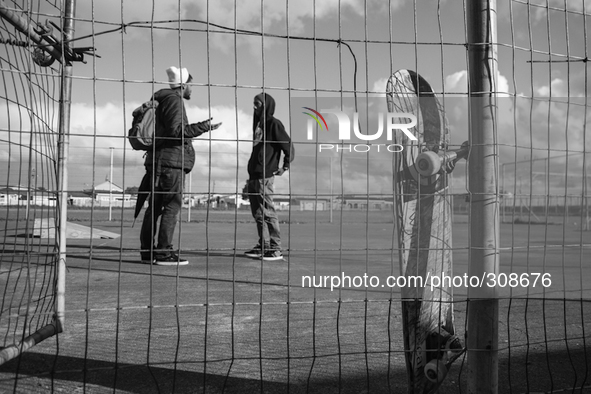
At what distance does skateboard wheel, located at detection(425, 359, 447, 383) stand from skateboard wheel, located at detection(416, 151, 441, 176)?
31.2 inches

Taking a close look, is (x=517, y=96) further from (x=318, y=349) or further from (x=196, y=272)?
(x=196, y=272)

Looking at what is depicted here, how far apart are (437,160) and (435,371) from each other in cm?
87

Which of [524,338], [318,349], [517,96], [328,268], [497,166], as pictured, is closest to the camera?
[497,166]

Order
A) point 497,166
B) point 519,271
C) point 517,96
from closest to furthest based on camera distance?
point 497,166, point 517,96, point 519,271

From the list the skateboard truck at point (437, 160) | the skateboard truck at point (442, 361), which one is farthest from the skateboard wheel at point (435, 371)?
the skateboard truck at point (437, 160)

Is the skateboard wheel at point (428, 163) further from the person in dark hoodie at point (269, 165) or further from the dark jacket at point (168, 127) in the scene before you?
the person in dark hoodie at point (269, 165)

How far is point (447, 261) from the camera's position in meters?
2.32

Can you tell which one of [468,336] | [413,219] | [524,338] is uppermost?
[413,219]

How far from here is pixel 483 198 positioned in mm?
2035

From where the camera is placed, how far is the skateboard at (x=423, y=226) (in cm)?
212

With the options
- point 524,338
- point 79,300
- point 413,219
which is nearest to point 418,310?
point 413,219

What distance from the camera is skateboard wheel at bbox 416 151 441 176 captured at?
2033 millimetres

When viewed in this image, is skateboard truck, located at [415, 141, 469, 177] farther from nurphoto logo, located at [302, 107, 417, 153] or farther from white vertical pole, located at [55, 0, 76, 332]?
white vertical pole, located at [55, 0, 76, 332]

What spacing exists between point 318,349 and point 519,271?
4.00 meters
